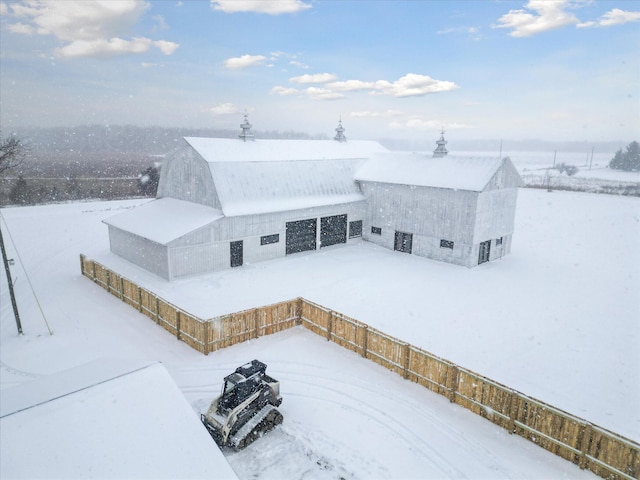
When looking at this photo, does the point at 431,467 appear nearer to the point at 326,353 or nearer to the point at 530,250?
the point at 326,353

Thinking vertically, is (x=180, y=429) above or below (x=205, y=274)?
above

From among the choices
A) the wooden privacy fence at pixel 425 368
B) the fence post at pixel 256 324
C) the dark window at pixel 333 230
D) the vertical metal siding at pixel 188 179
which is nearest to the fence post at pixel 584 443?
the wooden privacy fence at pixel 425 368

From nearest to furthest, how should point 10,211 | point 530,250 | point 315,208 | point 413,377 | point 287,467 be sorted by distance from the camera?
point 287,467
point 413,377
point 315,208
point 530,250
point 10,211

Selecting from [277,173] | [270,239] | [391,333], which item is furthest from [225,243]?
[391,333]

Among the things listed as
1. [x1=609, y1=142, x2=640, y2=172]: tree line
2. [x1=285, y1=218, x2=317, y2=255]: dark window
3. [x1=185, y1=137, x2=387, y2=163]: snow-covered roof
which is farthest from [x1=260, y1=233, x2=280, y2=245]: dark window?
[x1=609, y1=142, x2=640, y2=172]: tree line

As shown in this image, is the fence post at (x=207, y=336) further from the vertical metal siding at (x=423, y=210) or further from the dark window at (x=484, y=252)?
the dark window at (x=484, y=252)

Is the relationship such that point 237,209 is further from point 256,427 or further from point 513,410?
point 513,410

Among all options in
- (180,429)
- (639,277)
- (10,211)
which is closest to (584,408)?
(180,429)

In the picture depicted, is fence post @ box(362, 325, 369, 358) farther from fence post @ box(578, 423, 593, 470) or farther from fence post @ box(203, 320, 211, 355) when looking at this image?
fence post @ box(578, 423, 593, 470)
